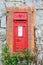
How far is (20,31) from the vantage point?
5230mm

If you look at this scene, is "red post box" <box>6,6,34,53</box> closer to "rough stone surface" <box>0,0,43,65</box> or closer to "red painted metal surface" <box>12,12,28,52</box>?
"red painted metal surface" <box>12,12,28,52</box>

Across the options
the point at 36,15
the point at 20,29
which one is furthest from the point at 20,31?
the point at 36,15

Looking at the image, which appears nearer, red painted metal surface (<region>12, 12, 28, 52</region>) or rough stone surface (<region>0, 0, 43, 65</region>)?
red painted metal surface (<region>12, 12, 28, 52</region>)

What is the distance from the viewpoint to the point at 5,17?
534cm

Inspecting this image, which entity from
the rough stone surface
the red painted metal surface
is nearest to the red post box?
the red painted metal surface

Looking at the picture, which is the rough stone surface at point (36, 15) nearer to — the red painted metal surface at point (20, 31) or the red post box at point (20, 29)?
the red post box at point (20, 29)

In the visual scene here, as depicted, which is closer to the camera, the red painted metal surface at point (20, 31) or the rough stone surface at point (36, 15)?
the red painted metal surface at point (20, 31)

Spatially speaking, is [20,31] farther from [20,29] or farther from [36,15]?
[36,15]

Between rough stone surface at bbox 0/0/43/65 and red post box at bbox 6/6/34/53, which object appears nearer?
red post box at bbox 6/6/34/53

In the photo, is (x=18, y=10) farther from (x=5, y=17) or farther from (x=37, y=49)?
(x=37, y=49)

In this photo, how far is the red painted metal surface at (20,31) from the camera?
518 centimetres

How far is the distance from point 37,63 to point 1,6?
144cm

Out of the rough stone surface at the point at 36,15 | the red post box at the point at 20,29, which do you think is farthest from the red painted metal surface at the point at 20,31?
the rough stone surface at the point at 36,15

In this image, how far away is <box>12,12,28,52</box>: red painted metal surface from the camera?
5184 mm
